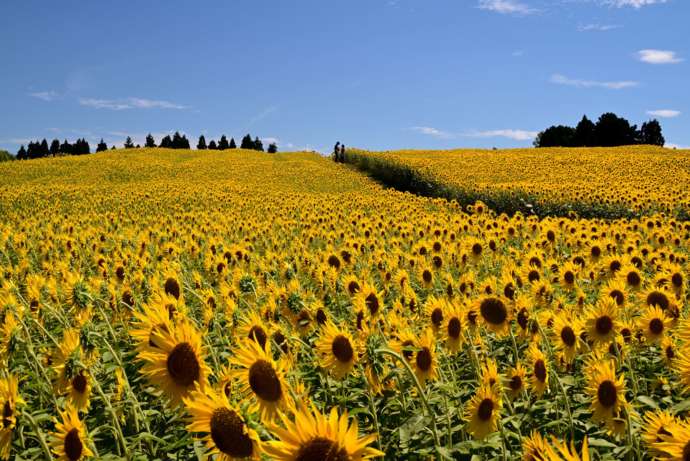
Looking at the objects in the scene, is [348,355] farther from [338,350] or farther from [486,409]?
[486,409]

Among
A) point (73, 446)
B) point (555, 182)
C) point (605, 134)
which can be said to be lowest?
point (73, 446)

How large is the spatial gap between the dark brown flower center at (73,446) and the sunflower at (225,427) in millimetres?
1046

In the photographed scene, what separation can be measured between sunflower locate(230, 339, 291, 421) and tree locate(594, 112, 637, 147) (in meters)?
96.1

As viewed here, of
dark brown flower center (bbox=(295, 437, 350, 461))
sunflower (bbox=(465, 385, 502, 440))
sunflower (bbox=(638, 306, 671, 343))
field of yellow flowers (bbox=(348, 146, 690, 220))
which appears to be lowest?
sunflower (bbox=(465, 385, 502, 440))

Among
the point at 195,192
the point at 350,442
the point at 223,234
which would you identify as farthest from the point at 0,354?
the point at 195,192

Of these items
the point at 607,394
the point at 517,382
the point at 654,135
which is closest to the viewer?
the point at 607,394

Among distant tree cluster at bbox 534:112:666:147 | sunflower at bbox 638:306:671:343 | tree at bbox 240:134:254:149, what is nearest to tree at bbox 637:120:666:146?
distant tree cluster at bbox 534:112:666:147

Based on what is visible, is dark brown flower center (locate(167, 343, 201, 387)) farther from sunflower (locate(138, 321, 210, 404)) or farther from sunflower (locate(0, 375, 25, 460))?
sunflower (locate(0, 375, 25, 460))

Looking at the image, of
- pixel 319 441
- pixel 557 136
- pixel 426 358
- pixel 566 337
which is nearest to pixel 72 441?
pixel 319 441

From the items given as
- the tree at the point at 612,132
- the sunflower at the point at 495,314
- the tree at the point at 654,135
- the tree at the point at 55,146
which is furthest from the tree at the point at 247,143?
the sunflower at the point at 495,314

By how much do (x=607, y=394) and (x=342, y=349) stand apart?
1676 millimetres

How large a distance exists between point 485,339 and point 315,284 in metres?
3.25

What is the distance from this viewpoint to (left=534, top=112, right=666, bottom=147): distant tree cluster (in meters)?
89.6

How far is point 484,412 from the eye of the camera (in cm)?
361
